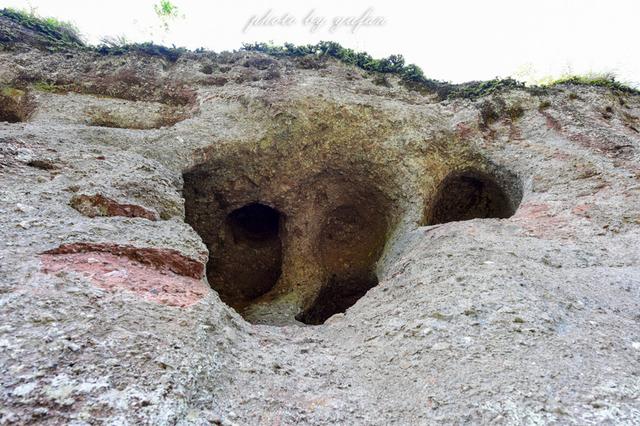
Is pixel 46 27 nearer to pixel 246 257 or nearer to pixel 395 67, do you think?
pixel 246 257

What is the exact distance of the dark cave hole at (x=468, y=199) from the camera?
19.6ft

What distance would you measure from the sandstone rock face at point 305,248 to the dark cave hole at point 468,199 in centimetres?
4

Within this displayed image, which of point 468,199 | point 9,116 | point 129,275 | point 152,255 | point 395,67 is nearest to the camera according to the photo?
point 129,275

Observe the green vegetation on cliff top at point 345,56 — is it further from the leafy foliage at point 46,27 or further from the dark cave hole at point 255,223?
the dark cave hole at point 255,223

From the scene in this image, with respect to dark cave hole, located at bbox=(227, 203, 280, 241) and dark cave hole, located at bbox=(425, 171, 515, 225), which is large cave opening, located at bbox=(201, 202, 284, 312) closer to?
dark cave hole, located at bbox=(227, 203, 280, 241)

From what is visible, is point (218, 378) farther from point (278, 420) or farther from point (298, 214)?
point (298, 214)

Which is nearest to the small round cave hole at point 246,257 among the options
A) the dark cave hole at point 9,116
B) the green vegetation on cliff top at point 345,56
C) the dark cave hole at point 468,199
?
the dark cave hole at point 468,199

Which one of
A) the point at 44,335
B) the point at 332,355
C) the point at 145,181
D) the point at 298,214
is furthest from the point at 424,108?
the point at 44,335

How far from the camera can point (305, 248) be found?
21.5ft

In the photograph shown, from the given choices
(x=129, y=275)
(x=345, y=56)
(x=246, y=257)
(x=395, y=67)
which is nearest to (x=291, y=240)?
(x=246, y=257)

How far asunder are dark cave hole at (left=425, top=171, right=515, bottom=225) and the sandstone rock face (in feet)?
0.13

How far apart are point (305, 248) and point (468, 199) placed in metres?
2.48

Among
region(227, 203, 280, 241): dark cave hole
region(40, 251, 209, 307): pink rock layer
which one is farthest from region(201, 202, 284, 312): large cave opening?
region(40, 251, 209, 307): pink rock layer

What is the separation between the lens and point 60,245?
2.65 metres
